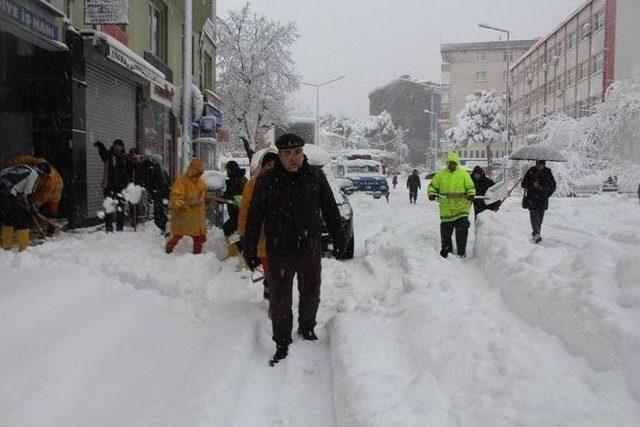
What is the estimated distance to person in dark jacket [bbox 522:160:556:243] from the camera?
35.1 ft

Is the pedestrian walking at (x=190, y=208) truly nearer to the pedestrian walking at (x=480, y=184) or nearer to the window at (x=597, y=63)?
the pedestrian walking at (x=480, y=184)

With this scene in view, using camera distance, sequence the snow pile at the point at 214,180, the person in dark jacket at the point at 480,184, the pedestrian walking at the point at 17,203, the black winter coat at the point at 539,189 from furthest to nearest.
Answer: the person in dark jacket at the point at 480,184
the black winter coat at the point at 539,189
the snow pile at the point at 214,180
the pedestrian walking at the point at 17,203

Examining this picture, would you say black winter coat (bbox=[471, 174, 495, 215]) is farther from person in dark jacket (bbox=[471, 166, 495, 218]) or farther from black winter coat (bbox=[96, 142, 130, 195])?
black winter coat (bbox=[96, 142, 130, 195])

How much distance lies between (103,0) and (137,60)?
1.30m

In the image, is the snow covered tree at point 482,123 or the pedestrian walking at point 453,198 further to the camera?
the snow covered tree at point 482,123

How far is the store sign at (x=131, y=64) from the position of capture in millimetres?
11086

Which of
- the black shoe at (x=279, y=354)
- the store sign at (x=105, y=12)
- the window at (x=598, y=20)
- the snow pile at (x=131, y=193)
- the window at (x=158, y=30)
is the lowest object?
the black shoe at (x=279, y=354)

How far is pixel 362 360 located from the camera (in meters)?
4.09

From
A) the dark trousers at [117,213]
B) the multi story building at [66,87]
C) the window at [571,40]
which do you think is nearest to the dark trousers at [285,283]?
the dark trousers at [117,213]

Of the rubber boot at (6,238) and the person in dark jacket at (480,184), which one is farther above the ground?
the person in dark jacket at (480,184)

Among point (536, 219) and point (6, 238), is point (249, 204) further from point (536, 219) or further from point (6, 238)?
point (536, 219)

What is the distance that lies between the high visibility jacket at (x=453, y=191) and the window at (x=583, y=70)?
40.4 metres

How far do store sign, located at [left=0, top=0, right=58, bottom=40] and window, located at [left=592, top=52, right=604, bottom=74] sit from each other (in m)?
40.3

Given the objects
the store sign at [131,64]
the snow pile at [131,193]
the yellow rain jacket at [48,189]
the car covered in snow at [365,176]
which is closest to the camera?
the yellow rain jacket at [48,189]
